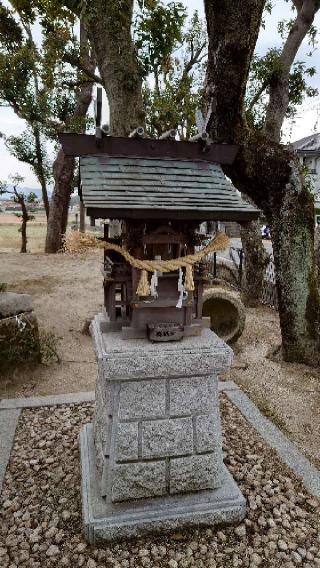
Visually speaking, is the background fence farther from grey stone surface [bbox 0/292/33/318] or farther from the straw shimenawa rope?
the straw shimenawa rope

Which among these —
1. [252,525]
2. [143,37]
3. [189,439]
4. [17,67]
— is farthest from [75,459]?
[17,67]

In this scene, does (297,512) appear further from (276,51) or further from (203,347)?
(276,51)

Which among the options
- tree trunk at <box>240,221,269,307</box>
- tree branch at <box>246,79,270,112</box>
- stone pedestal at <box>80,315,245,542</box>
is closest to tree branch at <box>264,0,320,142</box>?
tree branch at <box>246,79,270,112</box>

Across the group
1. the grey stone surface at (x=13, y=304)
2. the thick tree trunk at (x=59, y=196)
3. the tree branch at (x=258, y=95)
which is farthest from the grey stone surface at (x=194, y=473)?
the thick tree trunk at (x=59, y=196)

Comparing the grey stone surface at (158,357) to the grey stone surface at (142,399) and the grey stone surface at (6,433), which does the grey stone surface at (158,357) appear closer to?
the grey stone surface at (142,399)

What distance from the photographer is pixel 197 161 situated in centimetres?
348

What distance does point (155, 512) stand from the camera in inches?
135

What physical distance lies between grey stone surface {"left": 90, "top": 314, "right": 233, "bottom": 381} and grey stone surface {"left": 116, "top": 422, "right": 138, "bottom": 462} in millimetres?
433

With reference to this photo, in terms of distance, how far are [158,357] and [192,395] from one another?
509 millimetres

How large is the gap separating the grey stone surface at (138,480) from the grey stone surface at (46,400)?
2.32 metres

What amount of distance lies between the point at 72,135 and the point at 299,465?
3937 millimetres

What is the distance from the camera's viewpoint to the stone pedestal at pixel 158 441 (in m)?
3.25

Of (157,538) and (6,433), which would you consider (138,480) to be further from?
(6,433)

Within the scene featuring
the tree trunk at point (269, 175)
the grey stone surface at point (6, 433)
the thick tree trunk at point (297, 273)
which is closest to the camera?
the grey stone surface at point (6, 433)
